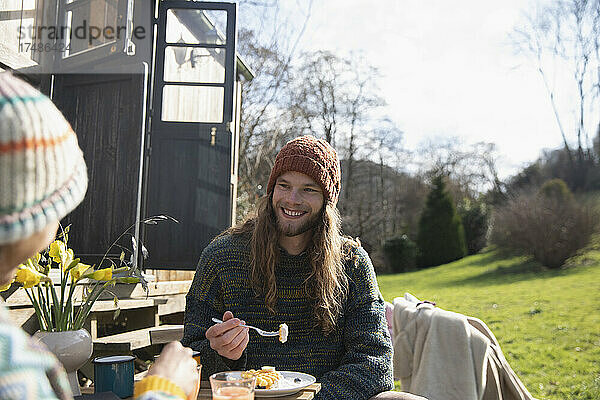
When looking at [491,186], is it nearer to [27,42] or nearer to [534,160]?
[534,160]

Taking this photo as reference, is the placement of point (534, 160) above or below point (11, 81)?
above

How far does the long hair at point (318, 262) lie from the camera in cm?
202

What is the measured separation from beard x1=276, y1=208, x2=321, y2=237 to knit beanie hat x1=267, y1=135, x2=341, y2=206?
0.12m

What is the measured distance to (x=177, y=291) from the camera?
174 inches

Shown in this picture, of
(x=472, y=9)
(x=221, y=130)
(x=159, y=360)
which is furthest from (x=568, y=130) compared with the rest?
(x=159, y=360)

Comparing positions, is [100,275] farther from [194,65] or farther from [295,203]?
[194,65]

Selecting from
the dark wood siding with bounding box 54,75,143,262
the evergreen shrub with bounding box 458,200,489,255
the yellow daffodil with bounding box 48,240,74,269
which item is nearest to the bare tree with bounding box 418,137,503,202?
the evergreen shrub with bounding box 458,200,489,255

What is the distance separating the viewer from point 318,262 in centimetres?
208

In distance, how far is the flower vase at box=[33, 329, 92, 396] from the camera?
58.4 inches

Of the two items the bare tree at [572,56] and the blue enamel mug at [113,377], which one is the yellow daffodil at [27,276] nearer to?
the blue enamel mug at [113,377]

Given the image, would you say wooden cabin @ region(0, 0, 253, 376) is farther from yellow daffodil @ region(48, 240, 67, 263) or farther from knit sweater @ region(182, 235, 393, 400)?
yellow daffodil @ region(48, 240, 67, 263)

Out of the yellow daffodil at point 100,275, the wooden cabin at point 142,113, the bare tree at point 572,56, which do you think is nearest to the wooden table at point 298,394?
the yellow daffodil at point 100,275

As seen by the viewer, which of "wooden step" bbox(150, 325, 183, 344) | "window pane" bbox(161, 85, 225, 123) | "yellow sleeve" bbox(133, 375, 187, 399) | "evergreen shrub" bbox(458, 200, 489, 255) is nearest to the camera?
"yellow sleeve" bbox(133, 375, 187, 399)

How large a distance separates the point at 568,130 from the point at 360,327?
12.7 metres
